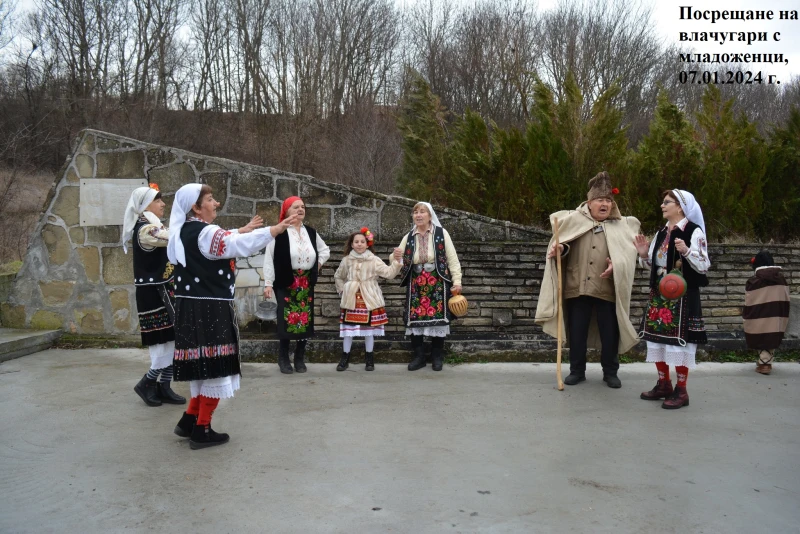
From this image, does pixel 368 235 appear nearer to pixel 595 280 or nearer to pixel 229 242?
pixel 595 280

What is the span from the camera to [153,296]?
18.4 ft

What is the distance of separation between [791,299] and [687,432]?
350 cm

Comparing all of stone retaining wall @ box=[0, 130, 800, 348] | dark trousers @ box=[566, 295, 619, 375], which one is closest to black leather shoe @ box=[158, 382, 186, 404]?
stone retaining wall @ box=[0, 130, 800, 348]

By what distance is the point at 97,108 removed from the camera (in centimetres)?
1992

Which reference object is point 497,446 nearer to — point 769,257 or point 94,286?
point 769,257

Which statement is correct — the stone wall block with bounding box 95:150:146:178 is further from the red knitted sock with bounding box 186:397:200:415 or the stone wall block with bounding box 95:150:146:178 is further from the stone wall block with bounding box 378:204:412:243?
the red knitted sock with bounding box 186:397:200:415

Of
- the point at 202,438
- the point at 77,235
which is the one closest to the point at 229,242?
the point at 202,438

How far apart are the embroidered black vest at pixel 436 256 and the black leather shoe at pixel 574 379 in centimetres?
146

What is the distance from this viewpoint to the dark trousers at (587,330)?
6246mm

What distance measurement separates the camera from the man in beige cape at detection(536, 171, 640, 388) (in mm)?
6195

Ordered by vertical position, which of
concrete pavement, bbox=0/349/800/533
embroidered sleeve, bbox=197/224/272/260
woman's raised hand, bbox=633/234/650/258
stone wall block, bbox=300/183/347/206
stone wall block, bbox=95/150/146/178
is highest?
stone wall block, bbox=95/150/146/178

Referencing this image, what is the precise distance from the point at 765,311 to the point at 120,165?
22.7 feet

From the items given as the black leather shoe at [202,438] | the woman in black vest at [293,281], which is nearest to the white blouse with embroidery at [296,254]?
the woman in black vest at [293,281]

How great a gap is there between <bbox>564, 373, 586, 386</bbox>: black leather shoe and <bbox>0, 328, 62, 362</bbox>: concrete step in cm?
540
